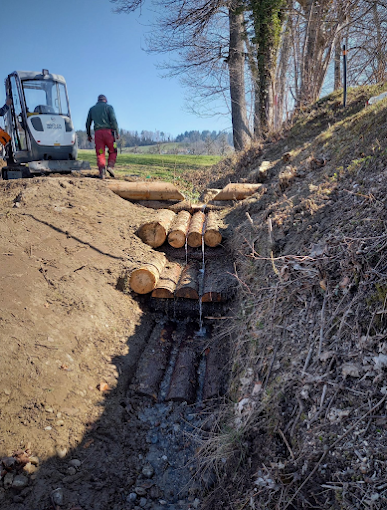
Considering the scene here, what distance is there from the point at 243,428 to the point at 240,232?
12.2 feet

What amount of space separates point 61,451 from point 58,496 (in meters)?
0.39

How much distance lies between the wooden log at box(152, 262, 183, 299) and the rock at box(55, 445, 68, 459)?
2.55 m

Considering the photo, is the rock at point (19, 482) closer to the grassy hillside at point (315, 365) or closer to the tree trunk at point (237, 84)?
the grassy hillside at point (315, 365)

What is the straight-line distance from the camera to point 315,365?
2723 mm

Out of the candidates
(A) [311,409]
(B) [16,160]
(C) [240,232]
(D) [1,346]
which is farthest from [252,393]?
(B) [16,160]

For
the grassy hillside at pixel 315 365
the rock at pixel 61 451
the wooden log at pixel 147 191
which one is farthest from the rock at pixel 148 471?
the wooden log at pixel 147 191

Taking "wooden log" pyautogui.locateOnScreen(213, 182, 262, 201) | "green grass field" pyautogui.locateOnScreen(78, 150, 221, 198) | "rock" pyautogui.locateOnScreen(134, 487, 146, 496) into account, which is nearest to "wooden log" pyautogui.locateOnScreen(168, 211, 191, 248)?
"wooden log" pyautogui.locateOnScreen(213, 182, 262, 201)

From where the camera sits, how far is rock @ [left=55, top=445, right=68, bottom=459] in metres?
3.10

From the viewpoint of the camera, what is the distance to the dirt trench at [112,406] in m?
2.94

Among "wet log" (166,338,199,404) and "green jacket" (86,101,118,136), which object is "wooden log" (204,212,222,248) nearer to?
A: "wet log" (166,338,199,404)

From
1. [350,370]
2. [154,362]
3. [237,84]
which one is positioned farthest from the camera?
[237,84]

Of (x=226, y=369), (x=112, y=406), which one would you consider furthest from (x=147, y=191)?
(x=112, y=406)

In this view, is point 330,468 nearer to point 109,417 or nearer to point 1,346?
point 109,417

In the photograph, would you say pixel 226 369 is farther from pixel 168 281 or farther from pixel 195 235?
pixel 195 235
